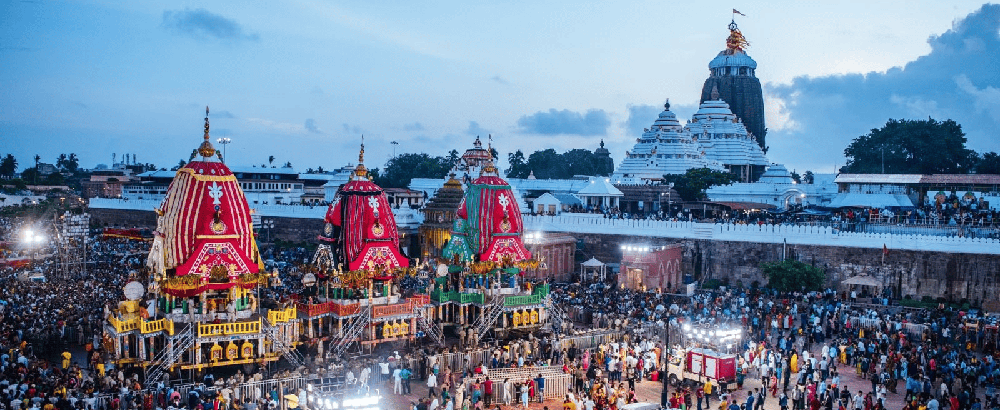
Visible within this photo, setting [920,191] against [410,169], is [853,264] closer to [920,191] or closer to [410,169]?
[920,191]

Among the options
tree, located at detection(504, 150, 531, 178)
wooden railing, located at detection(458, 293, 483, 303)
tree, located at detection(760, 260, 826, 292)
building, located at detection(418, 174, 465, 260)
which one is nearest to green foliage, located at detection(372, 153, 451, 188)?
tree, located at detection(504, 150, 531, 178)

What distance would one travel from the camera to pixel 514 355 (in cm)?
2255

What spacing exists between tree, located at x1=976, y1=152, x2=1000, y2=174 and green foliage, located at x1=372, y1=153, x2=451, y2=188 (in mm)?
43009

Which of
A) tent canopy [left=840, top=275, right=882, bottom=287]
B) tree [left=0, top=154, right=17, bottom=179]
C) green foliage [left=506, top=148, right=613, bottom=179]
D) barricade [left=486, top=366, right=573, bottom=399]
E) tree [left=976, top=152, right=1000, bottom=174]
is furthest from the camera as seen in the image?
tree [left=0, top=154, right=17, bottom=179]

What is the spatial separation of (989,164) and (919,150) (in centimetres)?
497

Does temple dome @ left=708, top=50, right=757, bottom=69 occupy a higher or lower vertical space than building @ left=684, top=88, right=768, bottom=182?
higher

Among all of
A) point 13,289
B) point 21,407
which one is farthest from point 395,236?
point 13,289

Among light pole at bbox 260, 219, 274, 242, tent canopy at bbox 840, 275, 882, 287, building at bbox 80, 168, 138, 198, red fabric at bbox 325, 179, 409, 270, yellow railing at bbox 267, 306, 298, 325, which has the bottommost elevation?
yellow railing at bbox 267, 306, 298, 325

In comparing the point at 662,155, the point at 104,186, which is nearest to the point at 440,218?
the point at 662,155

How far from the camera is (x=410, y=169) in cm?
8194

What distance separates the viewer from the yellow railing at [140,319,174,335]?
19078mm

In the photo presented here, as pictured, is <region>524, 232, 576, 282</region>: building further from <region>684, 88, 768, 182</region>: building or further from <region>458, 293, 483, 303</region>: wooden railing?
<region>684, 88, 768, 182</region>: building

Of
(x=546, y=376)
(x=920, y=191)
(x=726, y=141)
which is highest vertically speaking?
(x=726, y=141)

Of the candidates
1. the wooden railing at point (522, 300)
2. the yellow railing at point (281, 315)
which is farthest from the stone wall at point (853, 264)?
the yellow railing at point (281, 315)
